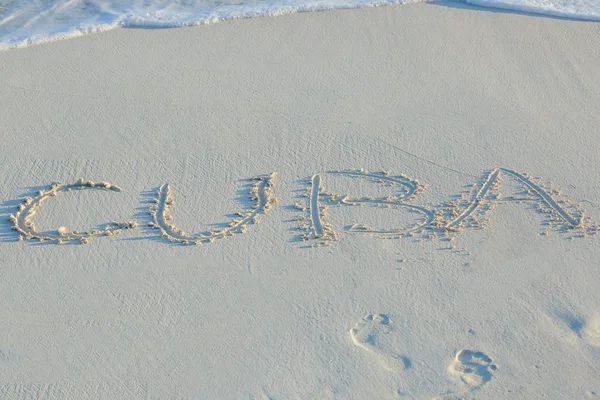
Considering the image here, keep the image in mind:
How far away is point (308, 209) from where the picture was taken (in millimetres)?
6332

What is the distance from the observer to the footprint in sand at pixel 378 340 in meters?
5.34

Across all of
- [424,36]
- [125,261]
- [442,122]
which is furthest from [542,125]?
[125,261]

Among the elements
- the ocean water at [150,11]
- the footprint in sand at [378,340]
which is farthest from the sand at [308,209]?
the ocean water at [150,11]

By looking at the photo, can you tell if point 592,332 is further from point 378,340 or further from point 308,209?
point 308,209

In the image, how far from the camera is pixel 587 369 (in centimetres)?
530

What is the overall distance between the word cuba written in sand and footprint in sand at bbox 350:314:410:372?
784 millimetres

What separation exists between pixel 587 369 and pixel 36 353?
3627 mm

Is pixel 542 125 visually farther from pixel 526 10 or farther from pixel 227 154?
pixel 227 154

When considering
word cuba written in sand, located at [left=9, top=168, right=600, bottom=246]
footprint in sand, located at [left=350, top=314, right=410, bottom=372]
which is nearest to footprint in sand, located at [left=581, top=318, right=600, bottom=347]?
word cuba written in sand, located at [left=9, top=168, right=600, bottom=246]

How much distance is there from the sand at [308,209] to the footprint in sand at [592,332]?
0.7 inches

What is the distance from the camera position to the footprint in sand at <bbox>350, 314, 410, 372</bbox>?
5.34 metres

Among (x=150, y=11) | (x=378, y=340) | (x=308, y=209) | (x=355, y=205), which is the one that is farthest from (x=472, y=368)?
(x=150, y=11)

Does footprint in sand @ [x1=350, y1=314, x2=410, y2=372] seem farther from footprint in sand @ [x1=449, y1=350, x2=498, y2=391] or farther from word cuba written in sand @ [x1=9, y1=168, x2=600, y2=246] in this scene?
word cuba written in sand @ [x1=9, y1=168, x2=600, y2=246]

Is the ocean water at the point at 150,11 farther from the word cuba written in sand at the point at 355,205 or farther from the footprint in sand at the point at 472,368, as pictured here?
the footprint in sand at the point at 472,368
